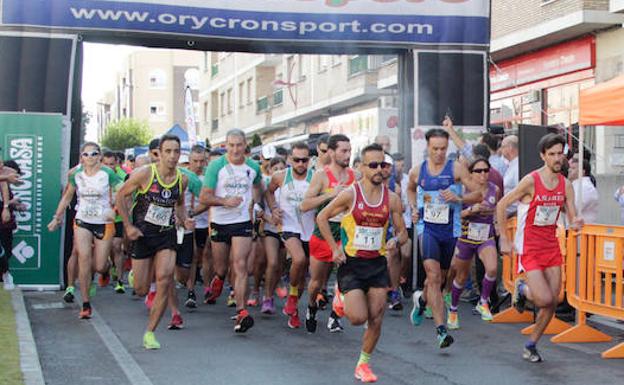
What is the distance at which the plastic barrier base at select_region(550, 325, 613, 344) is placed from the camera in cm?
1050

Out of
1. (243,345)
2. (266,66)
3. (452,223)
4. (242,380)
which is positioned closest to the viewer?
(242,380)

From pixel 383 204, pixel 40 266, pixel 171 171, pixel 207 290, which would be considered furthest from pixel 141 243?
pixel 40 266

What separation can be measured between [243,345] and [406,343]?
4.91 ft

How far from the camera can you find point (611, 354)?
945 centimetres

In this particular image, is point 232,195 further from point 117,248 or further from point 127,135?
point 127,135

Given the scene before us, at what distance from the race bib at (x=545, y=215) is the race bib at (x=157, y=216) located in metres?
3.27

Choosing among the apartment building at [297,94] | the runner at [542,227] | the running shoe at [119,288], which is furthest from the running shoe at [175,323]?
the apartment building at [297,94]

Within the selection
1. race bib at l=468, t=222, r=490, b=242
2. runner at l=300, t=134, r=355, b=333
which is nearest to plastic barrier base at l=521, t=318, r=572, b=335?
race bib at l=468, t=222, r=490, b=242

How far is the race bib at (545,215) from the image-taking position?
373 inches

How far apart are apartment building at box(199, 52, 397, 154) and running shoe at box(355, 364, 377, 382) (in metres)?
11.1

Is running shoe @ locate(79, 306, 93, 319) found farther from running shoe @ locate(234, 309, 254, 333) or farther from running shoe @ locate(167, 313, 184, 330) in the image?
running shoe @ locate(234, 309, 254, 333)

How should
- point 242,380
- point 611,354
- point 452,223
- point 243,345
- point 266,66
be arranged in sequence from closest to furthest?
point 242,380 < point 611,354 < point 243,345 < point 452,223 < point 266,66

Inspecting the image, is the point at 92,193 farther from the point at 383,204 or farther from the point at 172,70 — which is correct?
the point at 172,70

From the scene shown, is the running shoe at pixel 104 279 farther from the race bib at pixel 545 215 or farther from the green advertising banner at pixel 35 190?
the race bib at pixel 545 215
